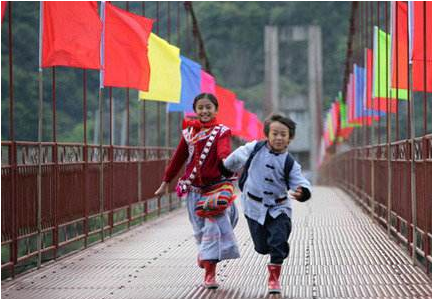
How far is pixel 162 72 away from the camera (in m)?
13.4

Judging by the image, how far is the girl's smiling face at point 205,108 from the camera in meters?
6.27

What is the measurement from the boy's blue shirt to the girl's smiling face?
0.41 metres

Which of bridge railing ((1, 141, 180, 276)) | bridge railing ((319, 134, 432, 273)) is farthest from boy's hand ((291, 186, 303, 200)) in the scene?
bridge railing ((1, 141, 180, 276))

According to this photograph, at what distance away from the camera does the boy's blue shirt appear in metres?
5.88

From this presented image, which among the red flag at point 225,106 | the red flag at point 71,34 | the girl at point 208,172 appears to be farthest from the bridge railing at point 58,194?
the red flag at point 225,106

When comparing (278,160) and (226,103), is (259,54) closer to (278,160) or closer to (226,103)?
(226,103)

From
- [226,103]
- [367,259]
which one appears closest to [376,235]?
[367,259]

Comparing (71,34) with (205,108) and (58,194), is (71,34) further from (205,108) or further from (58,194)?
(205,108)

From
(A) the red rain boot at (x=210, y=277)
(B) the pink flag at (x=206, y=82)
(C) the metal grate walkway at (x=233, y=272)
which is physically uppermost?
(B) the pink flag at (x=206, y=82)

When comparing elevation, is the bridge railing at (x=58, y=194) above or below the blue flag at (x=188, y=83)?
below

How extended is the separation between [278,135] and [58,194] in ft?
10.5

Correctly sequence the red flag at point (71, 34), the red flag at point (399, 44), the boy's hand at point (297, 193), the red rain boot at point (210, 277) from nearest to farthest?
the boy's hand at point (297, 193), the red rain boot at point (210, 277), the red flag at point (71, 34), the red flag at point (399, 44)

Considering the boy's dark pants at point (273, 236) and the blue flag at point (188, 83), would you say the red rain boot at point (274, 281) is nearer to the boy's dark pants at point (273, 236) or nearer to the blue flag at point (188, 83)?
the boy's dark pants at point (273, 236)

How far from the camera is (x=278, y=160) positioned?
587cm
